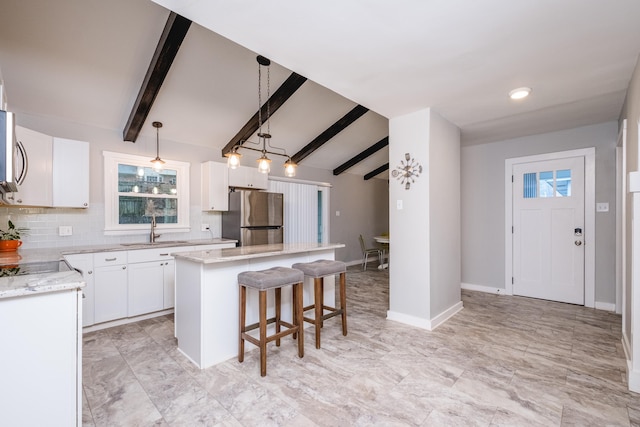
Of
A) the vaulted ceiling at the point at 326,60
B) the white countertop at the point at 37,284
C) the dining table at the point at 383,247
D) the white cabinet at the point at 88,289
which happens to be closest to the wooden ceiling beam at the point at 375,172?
the dining table at the point at 383,247

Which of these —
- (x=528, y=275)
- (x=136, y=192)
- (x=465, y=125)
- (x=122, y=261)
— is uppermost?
(x=465, y=125)

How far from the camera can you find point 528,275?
4301 millimetres

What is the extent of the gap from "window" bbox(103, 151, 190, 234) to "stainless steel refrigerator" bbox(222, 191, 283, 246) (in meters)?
0.63

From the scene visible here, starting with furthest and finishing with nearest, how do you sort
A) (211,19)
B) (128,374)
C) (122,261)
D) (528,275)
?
(528,275) → (122,261) → (128,374) → (211,19)

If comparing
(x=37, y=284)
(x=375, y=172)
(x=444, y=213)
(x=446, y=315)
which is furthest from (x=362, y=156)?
(x=37, y=284)

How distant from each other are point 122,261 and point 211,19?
2720 millimetres

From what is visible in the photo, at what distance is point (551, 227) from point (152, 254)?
5.28 m

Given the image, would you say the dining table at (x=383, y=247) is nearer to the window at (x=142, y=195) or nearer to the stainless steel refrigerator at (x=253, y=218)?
the stainless steel refrigerator at (x=253, y=218)

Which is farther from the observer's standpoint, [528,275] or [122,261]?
[528,275]

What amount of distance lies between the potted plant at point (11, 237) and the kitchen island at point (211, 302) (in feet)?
5.66

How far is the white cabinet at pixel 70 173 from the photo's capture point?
312 cm

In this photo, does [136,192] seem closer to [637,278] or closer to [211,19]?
[211,19]

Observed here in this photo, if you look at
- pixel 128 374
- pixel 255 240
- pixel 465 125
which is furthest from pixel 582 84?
pixel 128 374

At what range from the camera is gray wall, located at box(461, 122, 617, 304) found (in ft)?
12.2
